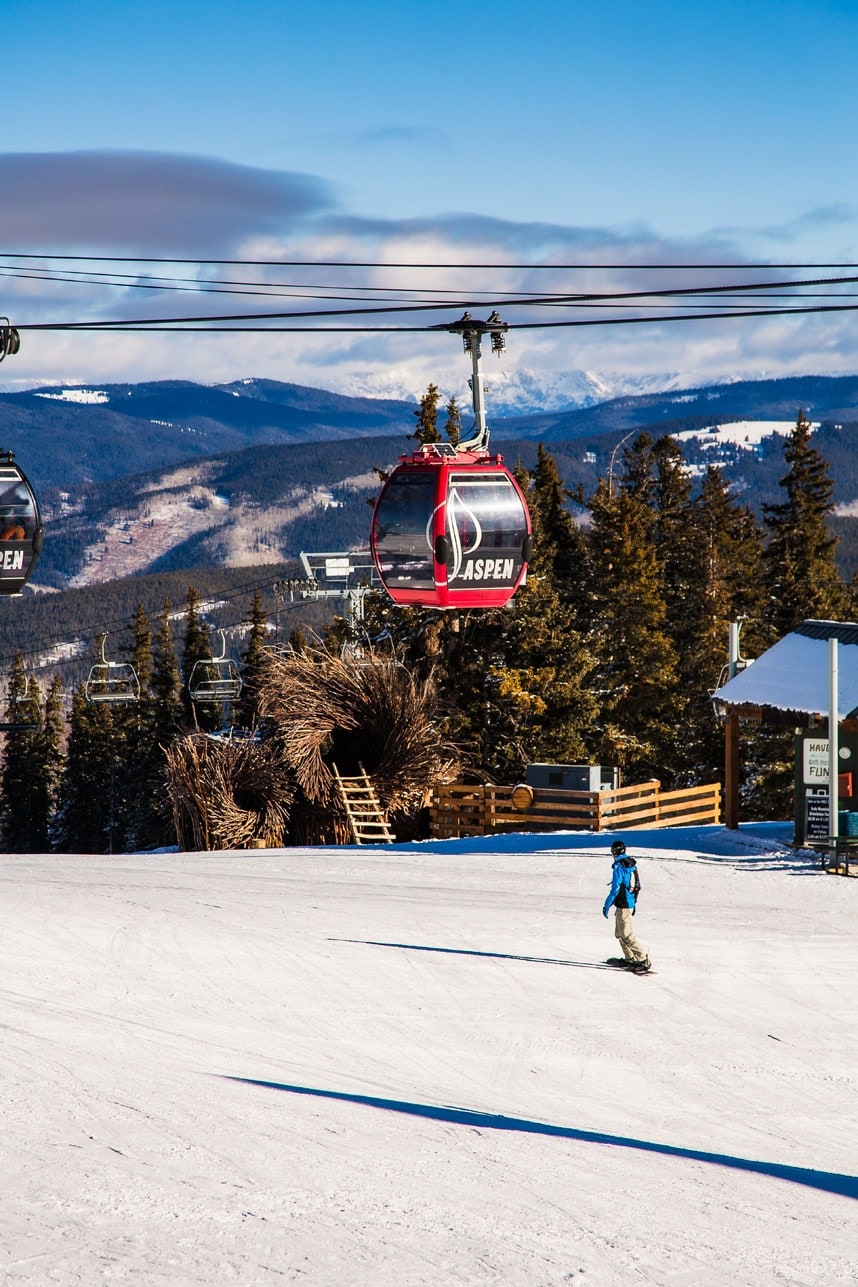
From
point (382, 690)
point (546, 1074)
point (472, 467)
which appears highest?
point (472, 467)

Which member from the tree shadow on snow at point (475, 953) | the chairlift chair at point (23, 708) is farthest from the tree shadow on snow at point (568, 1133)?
the chairlift chair at point (23, 708)

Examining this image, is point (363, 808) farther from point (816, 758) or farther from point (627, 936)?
point (627, 936)

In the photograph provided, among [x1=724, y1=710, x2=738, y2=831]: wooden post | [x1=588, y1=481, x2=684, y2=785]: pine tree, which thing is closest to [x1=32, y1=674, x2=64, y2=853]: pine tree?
[x1=588, y1=481, x2=684, y2=785]: pine tree

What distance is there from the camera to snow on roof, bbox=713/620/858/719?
81.7 feet

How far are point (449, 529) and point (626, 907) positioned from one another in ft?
16.7

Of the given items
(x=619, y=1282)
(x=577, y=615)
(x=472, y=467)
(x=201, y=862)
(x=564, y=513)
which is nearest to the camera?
(x=619, y=1282)

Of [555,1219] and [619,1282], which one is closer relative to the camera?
[619,1282]

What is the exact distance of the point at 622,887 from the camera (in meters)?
17.2

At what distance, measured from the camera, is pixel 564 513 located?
177ft

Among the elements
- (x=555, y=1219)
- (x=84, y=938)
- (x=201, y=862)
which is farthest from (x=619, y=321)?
(x=201, y=862)

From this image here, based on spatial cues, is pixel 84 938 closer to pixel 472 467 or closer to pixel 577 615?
pixel 472 467

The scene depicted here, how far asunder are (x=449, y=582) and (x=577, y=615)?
1310 inches

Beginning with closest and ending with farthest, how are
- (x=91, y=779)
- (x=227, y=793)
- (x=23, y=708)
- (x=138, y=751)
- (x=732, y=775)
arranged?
(x=732, y=775), (x=227, y=793), (x=138, y=751), (x=23, y=708), (x=91, y=779)

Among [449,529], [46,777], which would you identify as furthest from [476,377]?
[46,777]
